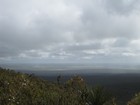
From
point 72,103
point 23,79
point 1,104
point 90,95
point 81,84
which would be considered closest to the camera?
point 1,104

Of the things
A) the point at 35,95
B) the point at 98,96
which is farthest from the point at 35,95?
the point at 98,96

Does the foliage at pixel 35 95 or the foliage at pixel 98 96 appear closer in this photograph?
the foliage at pixel 35 95

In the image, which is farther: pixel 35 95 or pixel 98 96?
pixel 98 96

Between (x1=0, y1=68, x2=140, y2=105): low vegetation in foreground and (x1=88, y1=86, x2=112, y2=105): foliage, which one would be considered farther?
(x1=88, y1=86, x2=112, y2=105): foliage

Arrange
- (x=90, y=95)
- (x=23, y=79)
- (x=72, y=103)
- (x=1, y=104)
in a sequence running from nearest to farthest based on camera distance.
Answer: (x=1, y=104)
(x=72, y=103)
(x=90, y=95)
(x=23, y=79)

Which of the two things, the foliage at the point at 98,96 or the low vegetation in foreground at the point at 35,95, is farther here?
the foliage at the point at 98,96

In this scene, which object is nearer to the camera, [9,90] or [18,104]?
[18,104]

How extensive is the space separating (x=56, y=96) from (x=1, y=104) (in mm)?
2908

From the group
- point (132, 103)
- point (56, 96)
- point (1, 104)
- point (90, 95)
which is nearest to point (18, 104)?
point (1, 104)

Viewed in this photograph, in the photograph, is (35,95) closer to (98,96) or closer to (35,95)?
(35,95)

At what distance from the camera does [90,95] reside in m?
18.3

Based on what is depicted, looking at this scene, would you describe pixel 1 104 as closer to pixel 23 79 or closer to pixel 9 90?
pixel 9 90

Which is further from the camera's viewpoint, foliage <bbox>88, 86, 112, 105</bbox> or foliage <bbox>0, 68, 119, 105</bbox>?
foliage <bbox>88, 86, 112, 105</bbox>

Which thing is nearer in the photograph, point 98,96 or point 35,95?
point 35,95
